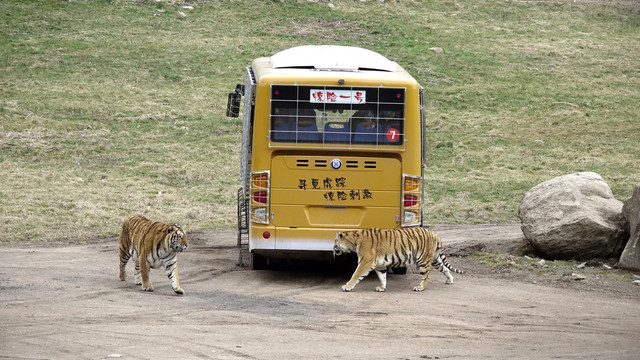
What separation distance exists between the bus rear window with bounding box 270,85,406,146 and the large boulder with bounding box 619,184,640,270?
4.26m

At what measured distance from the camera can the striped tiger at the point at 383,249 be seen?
1400 centimetres

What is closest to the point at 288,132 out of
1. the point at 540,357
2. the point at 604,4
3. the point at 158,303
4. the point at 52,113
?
the point at 158,303

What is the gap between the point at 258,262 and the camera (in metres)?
15.7

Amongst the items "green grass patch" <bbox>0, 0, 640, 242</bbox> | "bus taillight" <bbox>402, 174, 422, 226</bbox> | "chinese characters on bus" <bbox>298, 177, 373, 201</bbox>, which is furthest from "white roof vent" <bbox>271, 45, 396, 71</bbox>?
"green grass patch" <bbox>0, 0, 640, 242</bbox>

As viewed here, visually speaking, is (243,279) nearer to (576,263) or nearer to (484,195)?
(576,263)

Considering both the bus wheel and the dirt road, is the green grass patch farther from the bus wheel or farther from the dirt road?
the dirt road

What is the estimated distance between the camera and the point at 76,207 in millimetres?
21875

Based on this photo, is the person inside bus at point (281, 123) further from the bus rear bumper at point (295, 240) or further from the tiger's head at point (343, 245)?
the tiger's head at point (343, 245)

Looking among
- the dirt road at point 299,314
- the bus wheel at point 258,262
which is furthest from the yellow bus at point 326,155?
the bus wheel at point 258,262

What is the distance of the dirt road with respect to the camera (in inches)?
406

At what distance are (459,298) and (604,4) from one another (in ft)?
124

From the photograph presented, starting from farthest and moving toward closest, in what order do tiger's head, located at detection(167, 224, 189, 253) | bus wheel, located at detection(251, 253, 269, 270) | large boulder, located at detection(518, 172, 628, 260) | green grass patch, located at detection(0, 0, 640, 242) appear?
1. green grass patch, located at detection(0, 0, 640, 242)
2. large boulder, located at detection(518, 172, 628, 260)
3. bus wheel, located at detection(251, 253, 269, 270)
4. tiger's head, located at detection(167, 224, 189, 253)

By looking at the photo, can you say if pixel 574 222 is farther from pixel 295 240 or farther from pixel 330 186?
pixel 295 240

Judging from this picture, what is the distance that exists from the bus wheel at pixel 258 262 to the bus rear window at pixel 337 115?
2318mm
